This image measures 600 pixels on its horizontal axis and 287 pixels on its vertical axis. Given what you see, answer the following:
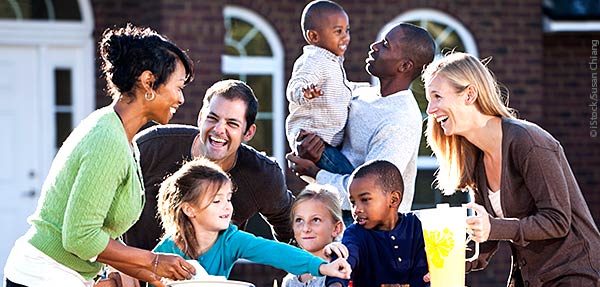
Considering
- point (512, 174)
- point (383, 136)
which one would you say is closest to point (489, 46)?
point (383, 136)

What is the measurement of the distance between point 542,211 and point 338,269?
0.88 metres

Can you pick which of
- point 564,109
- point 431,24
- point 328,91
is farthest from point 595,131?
point 328,91

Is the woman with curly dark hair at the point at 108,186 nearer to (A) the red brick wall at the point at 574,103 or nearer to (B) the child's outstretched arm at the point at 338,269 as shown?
(B) the child's outstretched arm at the point at 338,269

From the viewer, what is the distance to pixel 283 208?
224 inches

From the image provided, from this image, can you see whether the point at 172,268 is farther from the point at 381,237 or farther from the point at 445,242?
the point at 445,242

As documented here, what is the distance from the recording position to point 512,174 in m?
4.74

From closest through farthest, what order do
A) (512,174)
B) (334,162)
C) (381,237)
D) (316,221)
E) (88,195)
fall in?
(88,195) → (381,237) → (512,174) → (316,221) → (334,162)

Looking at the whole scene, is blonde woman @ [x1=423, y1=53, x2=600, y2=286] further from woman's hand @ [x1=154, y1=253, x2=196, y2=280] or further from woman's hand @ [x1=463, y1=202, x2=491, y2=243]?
woman's hand @ [x1=154, y1=253, x2=196, y2=280]

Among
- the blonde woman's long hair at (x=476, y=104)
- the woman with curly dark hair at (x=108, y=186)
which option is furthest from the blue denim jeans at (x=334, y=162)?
the woman with curly dark hair at (x=108, y=186)

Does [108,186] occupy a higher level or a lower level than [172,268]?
higher

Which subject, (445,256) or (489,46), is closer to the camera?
(445,256)

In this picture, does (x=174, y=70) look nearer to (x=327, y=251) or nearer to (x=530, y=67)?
(x=327, y=251)

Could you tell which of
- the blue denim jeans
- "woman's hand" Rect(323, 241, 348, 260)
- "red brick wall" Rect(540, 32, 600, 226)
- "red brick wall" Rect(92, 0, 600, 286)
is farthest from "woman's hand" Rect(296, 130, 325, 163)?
"red brick wall" Rect(540, 32, 600, 226)

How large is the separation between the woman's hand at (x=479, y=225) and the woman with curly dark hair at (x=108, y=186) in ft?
3.24
